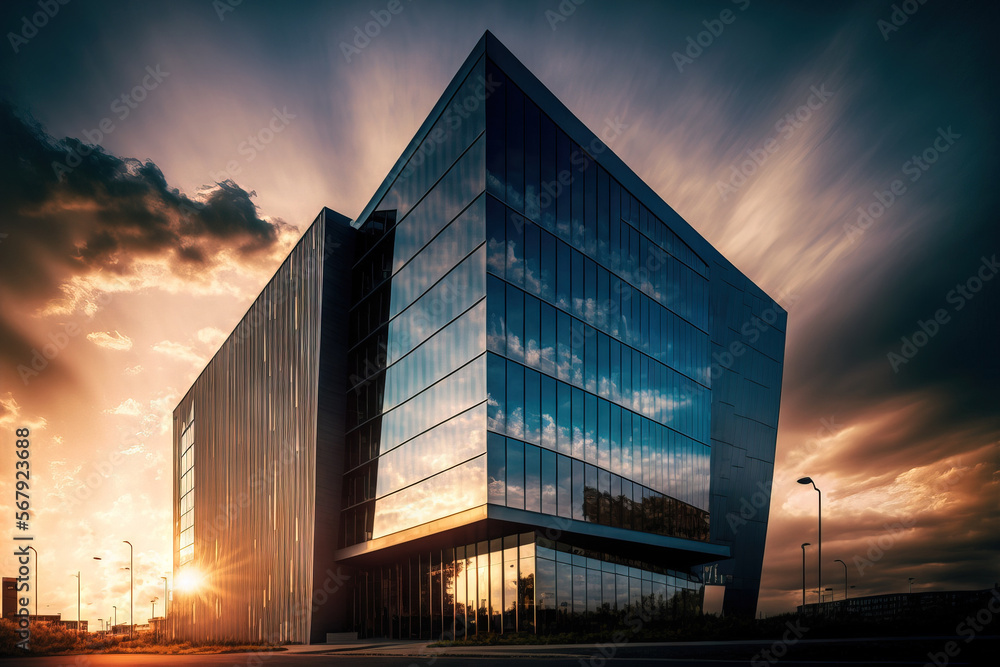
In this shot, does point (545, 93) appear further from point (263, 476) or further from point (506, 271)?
point (263, 476)

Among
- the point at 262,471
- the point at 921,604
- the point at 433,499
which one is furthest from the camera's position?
the point at 262,471

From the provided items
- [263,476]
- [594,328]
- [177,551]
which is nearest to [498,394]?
[594,328]

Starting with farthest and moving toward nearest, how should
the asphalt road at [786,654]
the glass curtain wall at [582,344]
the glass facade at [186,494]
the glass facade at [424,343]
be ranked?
1. the glass facade at [186,494]
2. the glass facade at [424,343]
3. the glass curtain wall at [582,344]
4. the asphalt road at [786,654]

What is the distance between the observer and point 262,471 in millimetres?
45406

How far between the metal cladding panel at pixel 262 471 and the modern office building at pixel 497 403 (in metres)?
0.26

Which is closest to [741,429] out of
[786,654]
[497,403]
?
[497,403]

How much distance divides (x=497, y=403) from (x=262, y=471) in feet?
83.5

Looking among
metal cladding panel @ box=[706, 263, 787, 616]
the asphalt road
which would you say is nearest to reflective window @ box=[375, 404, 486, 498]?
the asphalt road

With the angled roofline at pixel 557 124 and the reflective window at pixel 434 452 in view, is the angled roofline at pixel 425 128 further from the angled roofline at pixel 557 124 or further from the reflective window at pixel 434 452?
the reflective window at pixel 434 452

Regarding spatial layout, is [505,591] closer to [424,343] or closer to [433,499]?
[433,499]

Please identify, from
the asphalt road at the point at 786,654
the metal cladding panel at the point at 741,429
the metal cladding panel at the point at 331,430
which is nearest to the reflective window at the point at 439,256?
the metal cladding panel at the point at 331,430

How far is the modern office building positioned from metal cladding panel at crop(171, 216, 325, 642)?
259 mm

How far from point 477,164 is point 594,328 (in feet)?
33.5

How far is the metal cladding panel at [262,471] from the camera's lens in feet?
126
